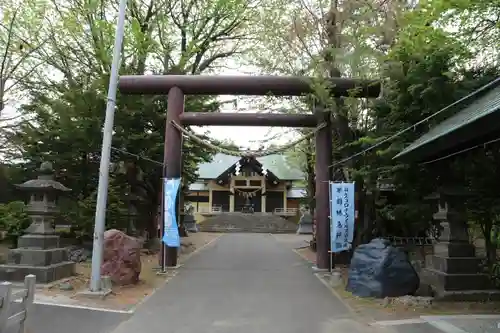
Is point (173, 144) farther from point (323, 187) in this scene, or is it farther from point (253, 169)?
point (253, 169)

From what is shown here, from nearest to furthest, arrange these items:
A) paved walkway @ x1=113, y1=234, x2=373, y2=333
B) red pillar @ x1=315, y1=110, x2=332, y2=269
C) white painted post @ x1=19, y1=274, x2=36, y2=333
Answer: white painted post @ x1=19, y1=274, x2=36, y2=333
paved walkway @ x1=113, y1=234, x2=373, y2=333
red pillar @ x1=315, y1=110, x2=332, y2=269

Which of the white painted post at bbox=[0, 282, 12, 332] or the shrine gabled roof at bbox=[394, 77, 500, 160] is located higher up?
the shrine gabled roof at bbox=[394, 77, 500, 160]

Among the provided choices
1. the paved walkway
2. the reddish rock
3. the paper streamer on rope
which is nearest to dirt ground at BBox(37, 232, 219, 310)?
the reddish rock

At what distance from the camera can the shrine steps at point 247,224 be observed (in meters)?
45.2

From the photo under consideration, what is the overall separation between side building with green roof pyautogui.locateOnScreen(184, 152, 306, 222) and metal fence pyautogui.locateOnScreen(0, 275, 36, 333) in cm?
4829

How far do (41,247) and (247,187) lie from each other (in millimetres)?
44246

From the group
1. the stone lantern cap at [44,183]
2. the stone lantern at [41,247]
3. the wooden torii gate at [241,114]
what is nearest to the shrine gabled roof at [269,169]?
the wooden torii gate at [241,114]

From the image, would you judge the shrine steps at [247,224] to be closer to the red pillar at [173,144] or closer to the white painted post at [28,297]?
the red pillar at [173,144]

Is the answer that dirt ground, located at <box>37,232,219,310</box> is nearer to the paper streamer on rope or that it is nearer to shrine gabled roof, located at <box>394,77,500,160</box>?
the paper streamer on rope

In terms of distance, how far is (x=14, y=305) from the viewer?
5.94m

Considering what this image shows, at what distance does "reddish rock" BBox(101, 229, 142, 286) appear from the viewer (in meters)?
11.2

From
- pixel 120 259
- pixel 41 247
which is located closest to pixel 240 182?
pixel 120 259

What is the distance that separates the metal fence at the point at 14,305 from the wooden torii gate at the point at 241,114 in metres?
8.07

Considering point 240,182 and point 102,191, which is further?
point 240,182
